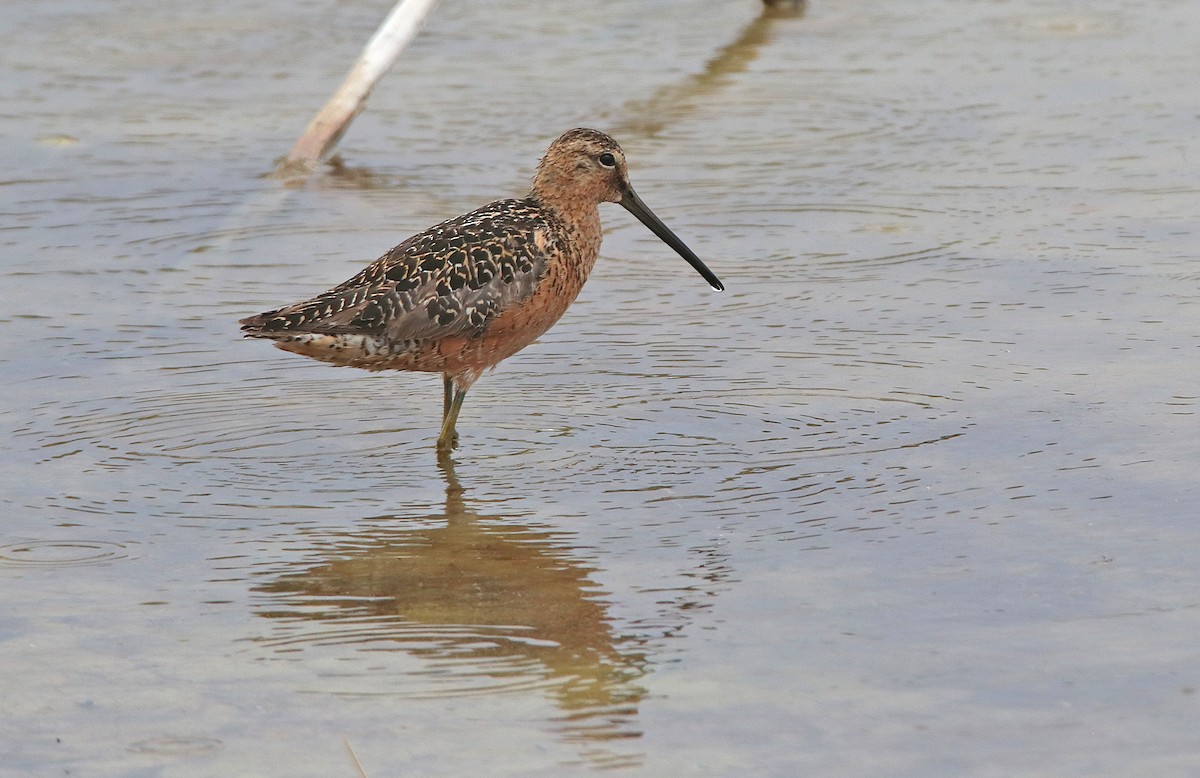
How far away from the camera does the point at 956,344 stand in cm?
676

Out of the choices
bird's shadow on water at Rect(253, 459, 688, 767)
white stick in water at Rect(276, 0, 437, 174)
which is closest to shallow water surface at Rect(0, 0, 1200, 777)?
bird's shadow on water at Rect(253, 459, 688, 767)

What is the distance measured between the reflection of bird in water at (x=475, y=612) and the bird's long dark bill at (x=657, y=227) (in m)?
1.71

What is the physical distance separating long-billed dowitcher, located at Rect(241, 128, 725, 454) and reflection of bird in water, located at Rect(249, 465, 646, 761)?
746 mm

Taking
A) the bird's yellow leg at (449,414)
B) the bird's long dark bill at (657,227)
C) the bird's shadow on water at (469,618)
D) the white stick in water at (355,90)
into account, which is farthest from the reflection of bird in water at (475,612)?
the white stick in water at (355,90)

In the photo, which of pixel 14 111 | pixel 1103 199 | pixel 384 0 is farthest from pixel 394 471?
pixel 384 0

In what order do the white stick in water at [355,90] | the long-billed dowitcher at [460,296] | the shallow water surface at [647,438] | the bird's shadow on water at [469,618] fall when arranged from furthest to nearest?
1. the white stick in water at [355,90]
2. the long-billed dowitcher at [460,296]
3. the bird's shadow on water at [469,618]
4. the shallow water surface at [647,438]

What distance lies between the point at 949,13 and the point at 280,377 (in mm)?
6689

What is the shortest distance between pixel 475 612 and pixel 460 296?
64.2 inches

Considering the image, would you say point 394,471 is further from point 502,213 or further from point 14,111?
point 14,111

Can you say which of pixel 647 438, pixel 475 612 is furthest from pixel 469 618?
pixel 647 438

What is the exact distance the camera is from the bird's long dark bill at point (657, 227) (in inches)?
266

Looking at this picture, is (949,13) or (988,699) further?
(949,13)

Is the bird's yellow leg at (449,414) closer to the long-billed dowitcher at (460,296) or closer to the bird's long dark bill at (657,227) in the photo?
the long-billed dowitcher at (460,296)

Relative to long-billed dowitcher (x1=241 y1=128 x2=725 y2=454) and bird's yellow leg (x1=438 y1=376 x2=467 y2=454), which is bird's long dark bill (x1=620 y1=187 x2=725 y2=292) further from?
bird's yellow leg (x1=438 y1=376 x2=467 y2=454)
